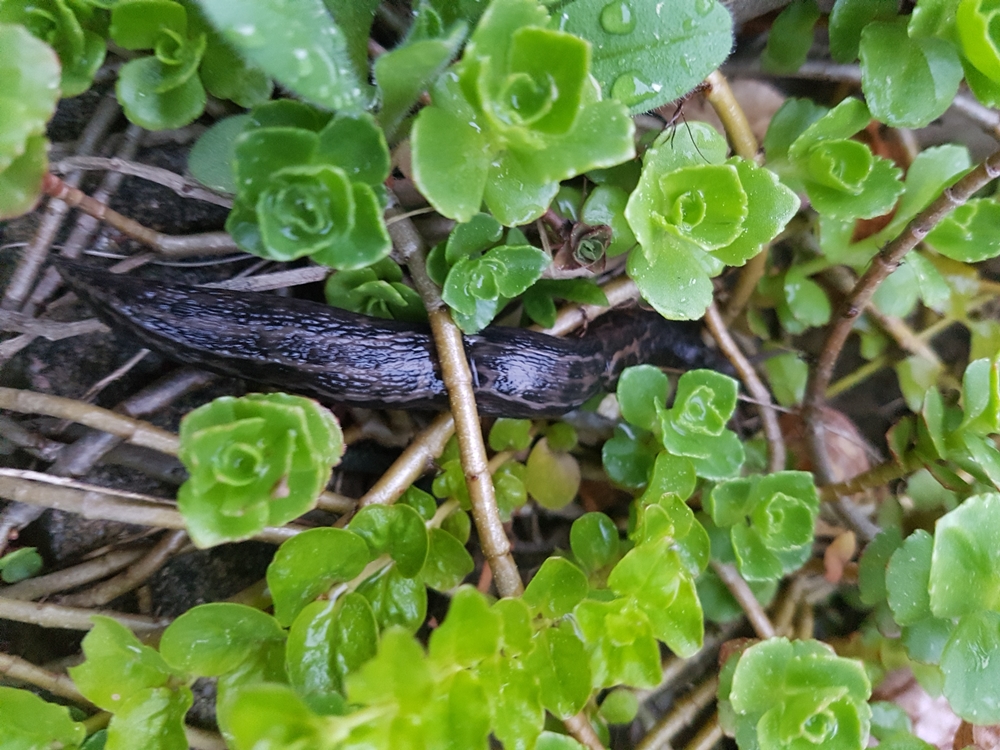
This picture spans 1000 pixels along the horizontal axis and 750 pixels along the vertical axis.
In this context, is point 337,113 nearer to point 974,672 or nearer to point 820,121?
point 820,121

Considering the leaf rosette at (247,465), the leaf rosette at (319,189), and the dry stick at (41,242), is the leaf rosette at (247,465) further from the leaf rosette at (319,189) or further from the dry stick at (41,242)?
the dry stick at (41,242)

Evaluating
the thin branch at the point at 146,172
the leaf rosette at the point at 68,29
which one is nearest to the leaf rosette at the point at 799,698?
the thin branch at the point at 146,172

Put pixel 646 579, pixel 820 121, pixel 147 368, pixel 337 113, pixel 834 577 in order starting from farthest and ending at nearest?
pixel 834 577 < pixel 147 368 < pixel 820 121 < pixel 646 579 < pixel 337 113

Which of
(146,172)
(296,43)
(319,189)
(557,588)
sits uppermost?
(296,43)

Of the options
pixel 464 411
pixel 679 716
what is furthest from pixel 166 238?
pixel 679 716

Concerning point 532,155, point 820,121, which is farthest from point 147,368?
point 820,121

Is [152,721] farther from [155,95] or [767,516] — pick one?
[767,516]
